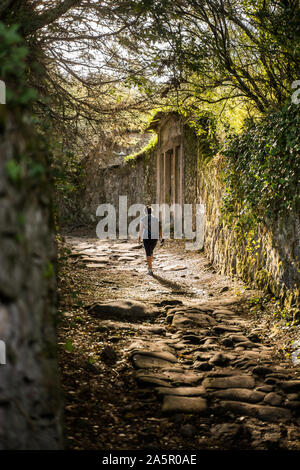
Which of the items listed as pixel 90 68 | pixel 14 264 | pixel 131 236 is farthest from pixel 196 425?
pixel 131 236

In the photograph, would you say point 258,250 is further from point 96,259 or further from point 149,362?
point 96,259

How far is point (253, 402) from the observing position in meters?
3.37

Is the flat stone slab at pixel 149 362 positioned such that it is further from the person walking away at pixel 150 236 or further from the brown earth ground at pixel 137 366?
the person walking away at pixel 150 236

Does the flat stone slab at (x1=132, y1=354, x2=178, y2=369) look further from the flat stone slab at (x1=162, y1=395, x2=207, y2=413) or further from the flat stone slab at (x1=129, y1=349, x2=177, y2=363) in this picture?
the flat stone slab at (x1=162, y1=395, x2=207, y2=413)

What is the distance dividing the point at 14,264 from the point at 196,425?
6.94 ft

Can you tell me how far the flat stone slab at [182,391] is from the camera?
3.39 meters

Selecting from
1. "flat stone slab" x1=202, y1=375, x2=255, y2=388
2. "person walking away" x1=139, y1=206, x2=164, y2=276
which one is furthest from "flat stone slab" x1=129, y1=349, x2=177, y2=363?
"person walking away" x1=139, y1=206, x2=164, y2=276

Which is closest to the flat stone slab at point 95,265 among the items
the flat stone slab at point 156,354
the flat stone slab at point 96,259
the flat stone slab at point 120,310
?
the flat stone slab at point 96,259

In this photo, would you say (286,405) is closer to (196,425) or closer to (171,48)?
(196,425)

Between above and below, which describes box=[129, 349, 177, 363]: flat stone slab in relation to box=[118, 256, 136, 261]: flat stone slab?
below

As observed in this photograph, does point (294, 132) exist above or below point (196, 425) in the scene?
above

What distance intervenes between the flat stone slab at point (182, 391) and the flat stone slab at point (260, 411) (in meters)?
0.24

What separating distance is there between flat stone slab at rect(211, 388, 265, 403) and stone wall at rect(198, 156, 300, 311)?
1.75 meters

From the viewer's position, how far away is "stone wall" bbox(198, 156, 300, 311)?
513 cm
